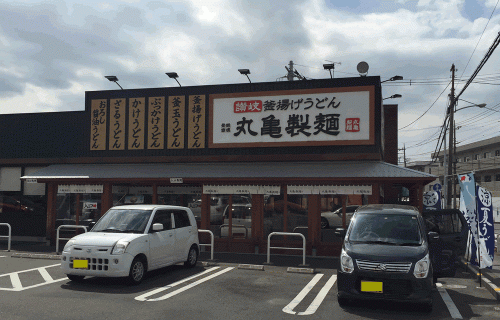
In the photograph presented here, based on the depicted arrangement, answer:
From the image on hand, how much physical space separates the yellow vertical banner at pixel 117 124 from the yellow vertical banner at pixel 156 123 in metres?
1.21

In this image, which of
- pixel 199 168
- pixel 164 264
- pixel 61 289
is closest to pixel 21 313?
pixel 61 289

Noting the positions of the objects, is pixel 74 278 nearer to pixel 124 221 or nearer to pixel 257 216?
pixel 124 221

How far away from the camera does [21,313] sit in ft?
22.6

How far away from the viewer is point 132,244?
9.26 m

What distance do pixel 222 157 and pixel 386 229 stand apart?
8878 millimetres

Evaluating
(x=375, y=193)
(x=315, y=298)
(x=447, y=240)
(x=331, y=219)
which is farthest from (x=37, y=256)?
(x=447, y=240)

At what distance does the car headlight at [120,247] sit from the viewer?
29.5 ft

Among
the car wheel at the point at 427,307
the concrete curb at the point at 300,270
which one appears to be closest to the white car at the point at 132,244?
the concrete curb at the point at 300,270

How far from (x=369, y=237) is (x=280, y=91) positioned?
8.87 m

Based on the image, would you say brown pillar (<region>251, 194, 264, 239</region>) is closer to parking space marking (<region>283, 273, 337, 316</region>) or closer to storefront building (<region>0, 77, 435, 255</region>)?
storefront building (<region>0, 77, 435, 255</region>)

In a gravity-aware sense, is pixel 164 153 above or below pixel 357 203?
above

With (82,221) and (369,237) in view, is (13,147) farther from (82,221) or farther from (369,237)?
(369,237)

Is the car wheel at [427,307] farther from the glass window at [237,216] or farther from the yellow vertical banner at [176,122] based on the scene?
the yellow vertical banner at [176,122]

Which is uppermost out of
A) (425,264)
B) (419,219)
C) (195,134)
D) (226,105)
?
(226,105)
